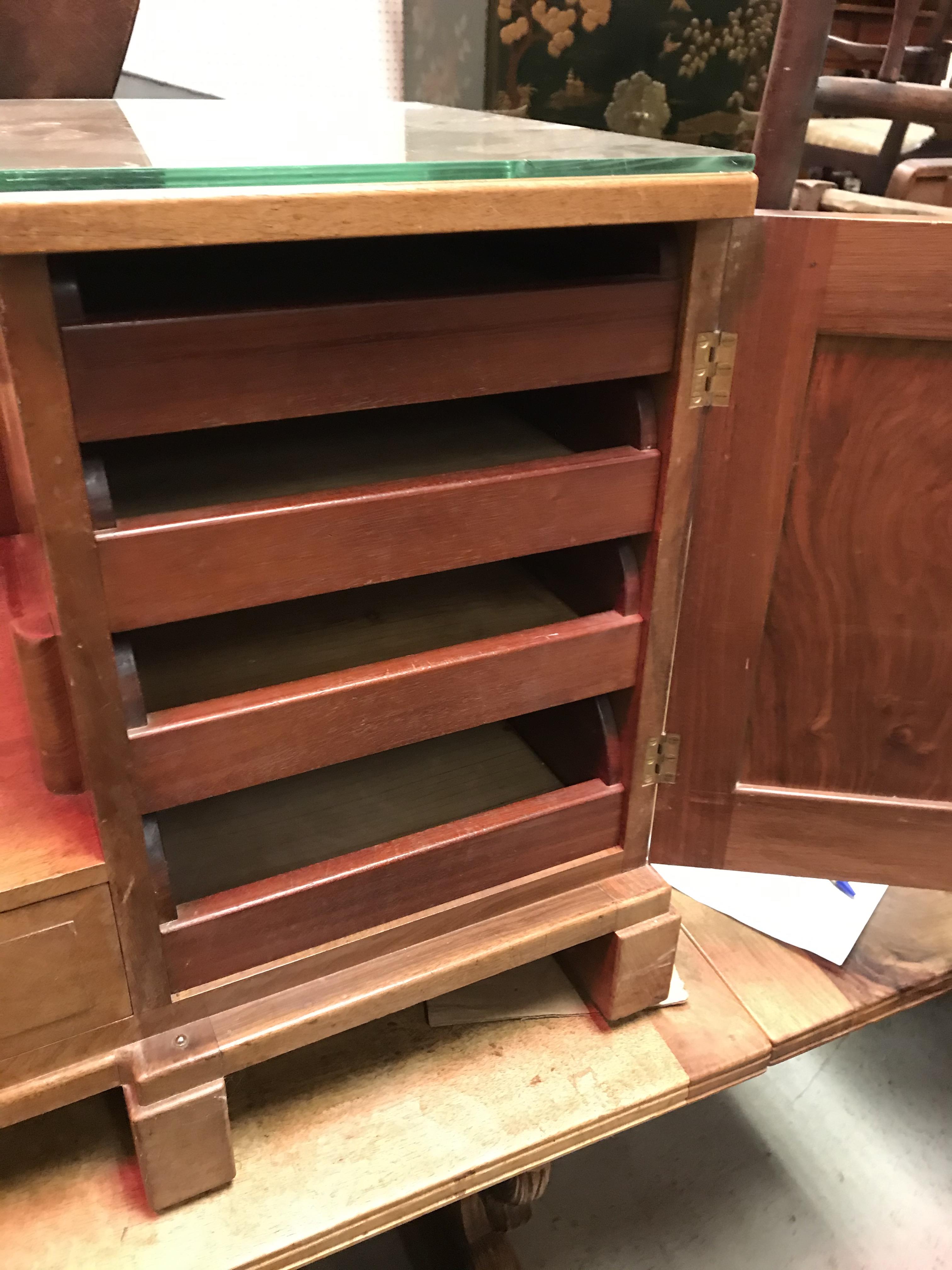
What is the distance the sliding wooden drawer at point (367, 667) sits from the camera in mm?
660

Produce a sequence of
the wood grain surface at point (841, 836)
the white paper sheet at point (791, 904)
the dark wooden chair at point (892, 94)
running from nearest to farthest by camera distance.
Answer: the wood grain surface at point (841, 836), the white paper sheet at point (791, 904), the dark wooden chair at point (892, 94)

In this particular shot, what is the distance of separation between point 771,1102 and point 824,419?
3.81 ft

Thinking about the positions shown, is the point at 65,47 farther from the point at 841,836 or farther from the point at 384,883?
the point at 841,836

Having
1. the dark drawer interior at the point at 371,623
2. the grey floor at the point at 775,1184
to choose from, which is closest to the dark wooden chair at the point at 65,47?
the dark drawer interior at the point at 371,623

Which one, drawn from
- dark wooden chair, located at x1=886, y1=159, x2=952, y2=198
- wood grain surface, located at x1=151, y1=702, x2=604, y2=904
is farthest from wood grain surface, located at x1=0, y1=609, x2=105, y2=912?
dark wooden chair, located at x1=886, y1=159, x2=952, y2=198

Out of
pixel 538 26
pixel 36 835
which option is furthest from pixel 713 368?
pixel 538 26

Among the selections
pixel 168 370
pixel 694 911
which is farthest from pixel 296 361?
pixel 694 911

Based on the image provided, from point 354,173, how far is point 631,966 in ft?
2.42

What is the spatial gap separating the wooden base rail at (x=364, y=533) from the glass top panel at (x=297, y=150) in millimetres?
197

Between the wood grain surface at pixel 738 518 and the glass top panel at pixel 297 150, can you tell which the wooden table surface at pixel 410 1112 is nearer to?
the wood grain surface at pixel 738 518

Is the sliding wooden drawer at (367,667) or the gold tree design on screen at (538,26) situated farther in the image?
the gold tree design on screen at (538,26)

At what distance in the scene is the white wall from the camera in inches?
54.6

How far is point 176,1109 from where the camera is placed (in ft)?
2.42

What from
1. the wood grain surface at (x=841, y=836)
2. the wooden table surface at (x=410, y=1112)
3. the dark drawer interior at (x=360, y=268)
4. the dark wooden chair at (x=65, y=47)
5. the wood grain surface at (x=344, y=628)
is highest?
the dark wooden chair at (x=65, y=47)
